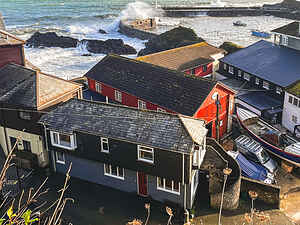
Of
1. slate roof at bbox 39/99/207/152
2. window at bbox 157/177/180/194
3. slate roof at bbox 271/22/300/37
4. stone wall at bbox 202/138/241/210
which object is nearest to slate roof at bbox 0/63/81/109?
slate roof at bbox 39/99/207/152

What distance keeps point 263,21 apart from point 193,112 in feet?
291

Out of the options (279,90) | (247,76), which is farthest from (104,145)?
(247,76)

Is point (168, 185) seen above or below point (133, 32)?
below

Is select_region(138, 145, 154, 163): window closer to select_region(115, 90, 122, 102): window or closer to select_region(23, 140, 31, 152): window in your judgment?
select_region(23, 140, 31, 152): window

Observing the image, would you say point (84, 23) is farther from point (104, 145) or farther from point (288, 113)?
point (104, 145)

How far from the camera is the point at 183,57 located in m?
46.9

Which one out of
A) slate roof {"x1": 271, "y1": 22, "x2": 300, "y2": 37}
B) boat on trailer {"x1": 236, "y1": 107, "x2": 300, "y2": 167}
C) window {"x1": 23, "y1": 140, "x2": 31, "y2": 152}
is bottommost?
boat on trailer {"x1": 236, "y1": 107, "x2": 300, "y2": 167}

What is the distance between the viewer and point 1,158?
31.4m

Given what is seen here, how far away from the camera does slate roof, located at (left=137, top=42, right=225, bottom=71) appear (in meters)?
44.5

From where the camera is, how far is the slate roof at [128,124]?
2338 cm

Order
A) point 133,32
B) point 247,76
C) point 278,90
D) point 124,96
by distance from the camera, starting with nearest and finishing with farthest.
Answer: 1. point 124,96
2. point 278,90
3. point 247,76
4. point 133,32

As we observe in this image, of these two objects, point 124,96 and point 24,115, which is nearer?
point 24,115

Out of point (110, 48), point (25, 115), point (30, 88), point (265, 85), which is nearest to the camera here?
point (25, 115)

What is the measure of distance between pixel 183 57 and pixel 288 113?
16.2 metres
